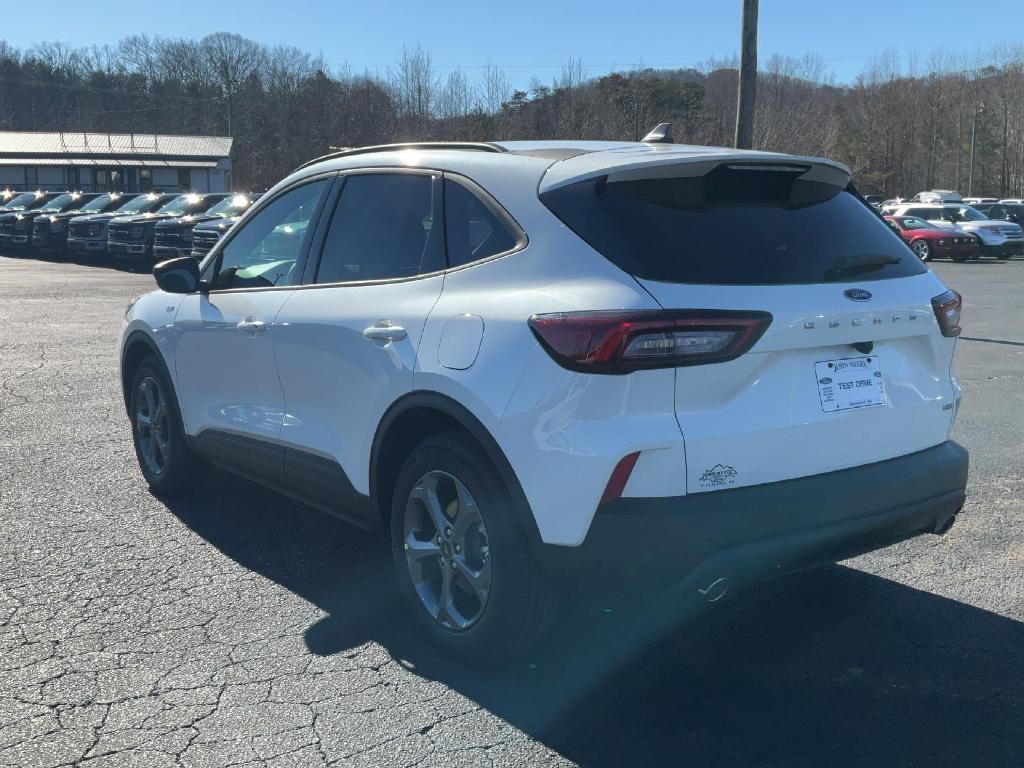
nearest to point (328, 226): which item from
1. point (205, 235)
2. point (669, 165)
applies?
point (669, 165)

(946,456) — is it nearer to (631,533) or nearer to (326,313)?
(631,533)

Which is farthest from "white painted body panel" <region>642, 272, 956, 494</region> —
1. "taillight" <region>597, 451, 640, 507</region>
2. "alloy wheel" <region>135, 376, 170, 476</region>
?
"alloy wheel" <region>135, 376, 170, 476</region>

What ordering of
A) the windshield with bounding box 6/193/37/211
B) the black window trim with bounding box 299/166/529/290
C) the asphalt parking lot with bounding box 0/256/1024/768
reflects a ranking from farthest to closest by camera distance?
the windshield with bounding box 6/193/37/211 < the black window trim with bounding box 299/166/529/290 < the asphalt parking lot with bounding box 0/256/1024/768

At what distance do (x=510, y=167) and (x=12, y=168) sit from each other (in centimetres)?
6869

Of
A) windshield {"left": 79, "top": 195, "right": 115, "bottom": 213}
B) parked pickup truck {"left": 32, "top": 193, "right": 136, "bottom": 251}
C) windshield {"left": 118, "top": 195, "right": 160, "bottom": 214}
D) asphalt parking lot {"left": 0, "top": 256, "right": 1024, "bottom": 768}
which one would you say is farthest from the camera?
windshield {"left": 79, "top": 195, "right": 115, "bottom": 213}

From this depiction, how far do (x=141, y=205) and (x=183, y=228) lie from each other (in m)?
5.41

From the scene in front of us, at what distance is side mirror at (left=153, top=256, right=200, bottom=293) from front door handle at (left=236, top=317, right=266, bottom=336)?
55 cm

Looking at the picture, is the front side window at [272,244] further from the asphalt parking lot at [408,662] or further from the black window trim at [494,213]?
the asphalt parking lot at [408,662]

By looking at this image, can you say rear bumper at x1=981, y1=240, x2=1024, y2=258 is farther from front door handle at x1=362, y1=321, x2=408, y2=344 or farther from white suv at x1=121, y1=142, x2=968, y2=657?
front door handle at x1=362, y1=321, x2=408, y2=344

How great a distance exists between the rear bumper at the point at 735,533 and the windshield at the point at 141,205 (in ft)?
86.9

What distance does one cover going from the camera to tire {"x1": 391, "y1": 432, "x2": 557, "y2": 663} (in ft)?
11.0

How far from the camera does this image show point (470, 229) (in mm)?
3746

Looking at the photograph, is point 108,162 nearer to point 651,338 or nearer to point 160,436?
point 160,436

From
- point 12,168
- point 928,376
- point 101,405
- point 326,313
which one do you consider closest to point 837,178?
point 928,376
